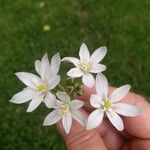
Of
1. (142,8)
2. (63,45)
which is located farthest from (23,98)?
(142,8)

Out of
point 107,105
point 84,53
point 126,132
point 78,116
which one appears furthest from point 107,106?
point 126,132

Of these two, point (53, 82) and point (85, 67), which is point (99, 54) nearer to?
point (85, 67)

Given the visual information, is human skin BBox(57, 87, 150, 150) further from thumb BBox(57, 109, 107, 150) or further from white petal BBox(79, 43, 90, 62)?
white petal BBox(79, 43, 90, 62)

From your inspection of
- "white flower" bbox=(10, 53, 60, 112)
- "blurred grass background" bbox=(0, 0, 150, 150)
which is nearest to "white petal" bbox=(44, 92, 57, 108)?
"white flower" bbox=(10, 53, 60, 112)

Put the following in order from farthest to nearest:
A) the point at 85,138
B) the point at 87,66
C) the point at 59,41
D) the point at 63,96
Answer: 1. the point at 59,41
2. the point at 85,138
3. the point at 87,66
4. the point at 63,96

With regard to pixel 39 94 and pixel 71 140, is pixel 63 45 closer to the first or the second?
pixel 71 140

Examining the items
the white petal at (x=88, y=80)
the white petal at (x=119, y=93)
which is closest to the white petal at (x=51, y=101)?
the white petal at (x=88, y=80)
